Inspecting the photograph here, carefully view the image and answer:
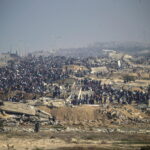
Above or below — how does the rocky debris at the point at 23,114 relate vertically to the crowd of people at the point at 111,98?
below

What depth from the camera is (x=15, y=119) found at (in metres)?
56.9

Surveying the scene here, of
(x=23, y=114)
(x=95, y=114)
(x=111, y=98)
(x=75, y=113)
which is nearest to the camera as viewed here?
(x=23, y=114)

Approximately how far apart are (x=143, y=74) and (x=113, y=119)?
8484 centimetres

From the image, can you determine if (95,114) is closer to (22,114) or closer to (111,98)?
(111,98)

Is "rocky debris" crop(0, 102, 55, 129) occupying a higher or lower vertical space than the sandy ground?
higher

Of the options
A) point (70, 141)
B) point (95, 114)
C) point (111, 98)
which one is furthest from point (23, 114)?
point (111, 98)

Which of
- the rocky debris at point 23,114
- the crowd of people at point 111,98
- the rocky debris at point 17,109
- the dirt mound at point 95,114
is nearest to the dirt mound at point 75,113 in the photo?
the dirt mound at point 95,114

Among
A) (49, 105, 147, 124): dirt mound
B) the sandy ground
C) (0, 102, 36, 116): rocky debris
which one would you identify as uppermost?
(0, 102, 36, 116): rocky debris

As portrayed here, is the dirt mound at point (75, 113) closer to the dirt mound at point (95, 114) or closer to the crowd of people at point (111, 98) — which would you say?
the dirt mound at point (95, 114)

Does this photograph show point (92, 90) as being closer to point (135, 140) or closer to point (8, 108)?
point (8, 108)

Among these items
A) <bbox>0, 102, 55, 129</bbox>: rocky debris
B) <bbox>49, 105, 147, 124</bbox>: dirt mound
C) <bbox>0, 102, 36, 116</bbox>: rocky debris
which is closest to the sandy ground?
<bbox>0, 102, 55, 129</bbox>: rocky debris

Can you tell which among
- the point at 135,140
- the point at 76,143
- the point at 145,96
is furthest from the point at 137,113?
the point at 76,143

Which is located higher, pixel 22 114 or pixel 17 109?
pixel 17 109

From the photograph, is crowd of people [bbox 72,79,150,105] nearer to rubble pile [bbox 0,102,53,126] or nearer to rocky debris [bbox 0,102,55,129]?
rocky debris [bbox 0,102,55,129]
